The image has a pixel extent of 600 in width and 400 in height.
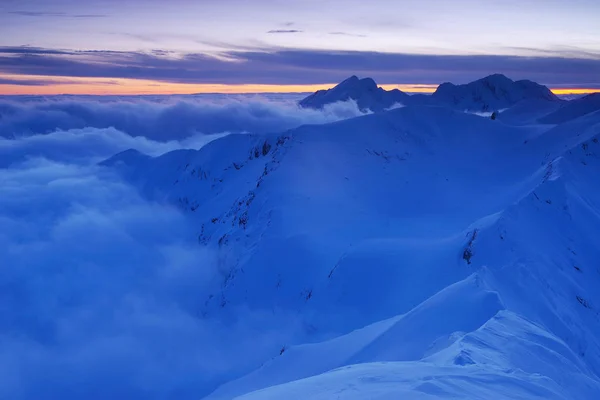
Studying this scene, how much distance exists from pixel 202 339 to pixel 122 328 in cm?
2037

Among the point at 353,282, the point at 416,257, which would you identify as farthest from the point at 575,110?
the point at 353,282

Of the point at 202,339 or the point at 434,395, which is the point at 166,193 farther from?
the point at 434,395

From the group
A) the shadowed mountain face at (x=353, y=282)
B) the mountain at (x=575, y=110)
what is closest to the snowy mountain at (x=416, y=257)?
the shadowed mountain face at (x=353, y=282)

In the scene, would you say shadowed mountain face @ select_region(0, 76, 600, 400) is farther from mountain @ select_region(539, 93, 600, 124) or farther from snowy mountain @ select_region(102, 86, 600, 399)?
mountain @ select_region(539, 93, 600, 124)

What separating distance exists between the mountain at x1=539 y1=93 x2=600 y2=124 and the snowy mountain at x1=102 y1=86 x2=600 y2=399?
40.9m

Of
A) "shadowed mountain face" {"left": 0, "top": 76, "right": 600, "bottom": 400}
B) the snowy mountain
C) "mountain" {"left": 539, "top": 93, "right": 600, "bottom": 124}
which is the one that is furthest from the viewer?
"mountain" {"left": 539, "top": 93, "right": 600, "bottom": 124}

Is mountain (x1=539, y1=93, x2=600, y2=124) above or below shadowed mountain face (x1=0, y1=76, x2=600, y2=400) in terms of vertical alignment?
above

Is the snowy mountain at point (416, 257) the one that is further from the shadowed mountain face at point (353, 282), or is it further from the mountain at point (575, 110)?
the mountain at point (575, 110)

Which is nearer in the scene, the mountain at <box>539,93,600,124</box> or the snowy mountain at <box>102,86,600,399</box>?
the snowy mountain at <box>102,86,600,399</box>

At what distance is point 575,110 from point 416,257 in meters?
95.9

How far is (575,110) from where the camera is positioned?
11762cm

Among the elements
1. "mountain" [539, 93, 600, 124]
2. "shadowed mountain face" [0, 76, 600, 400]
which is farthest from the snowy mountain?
"mountain" [539, 93, 600, 124]

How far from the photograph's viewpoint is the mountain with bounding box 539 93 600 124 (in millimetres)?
114125

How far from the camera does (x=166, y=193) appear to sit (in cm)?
11994
